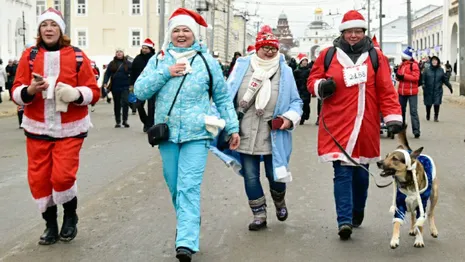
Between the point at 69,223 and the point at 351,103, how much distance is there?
269cm

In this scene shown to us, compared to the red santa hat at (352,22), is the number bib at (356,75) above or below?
below

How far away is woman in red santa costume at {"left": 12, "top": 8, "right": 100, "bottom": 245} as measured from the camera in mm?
6480

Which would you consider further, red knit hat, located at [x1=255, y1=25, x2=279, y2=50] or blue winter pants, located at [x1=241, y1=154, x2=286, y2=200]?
blue winter pants, located at [x1=241, y1=154, x2=286, y2=200]

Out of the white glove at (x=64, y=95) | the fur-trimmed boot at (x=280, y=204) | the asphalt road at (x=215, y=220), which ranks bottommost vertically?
the asphalt road at (x=215, y=220)

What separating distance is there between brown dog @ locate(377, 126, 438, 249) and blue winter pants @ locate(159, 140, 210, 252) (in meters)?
1.51

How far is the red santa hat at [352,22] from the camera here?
22.4 feet

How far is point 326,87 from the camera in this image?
6.72 metres

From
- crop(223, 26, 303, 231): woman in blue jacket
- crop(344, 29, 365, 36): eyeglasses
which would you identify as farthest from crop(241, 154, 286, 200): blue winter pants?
crop(344, 29, 365, 36): eyeglasses

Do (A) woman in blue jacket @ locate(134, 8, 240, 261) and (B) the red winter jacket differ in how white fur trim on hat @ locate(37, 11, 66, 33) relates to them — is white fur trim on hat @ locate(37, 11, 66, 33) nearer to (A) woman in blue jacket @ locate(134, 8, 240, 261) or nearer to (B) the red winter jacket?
(A) woman in blue jacket @ locate(134, 8, 240, 261)

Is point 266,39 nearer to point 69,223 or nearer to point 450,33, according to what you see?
point 69,223

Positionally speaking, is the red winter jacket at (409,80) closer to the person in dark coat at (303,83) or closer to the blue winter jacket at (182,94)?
the person in dark coat at (303,83)

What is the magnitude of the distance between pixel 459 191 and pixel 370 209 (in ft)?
5.99

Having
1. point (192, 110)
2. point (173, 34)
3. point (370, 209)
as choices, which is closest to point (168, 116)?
point (192, 110)

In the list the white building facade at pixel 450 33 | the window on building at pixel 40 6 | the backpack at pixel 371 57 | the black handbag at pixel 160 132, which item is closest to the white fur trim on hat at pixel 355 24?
the backpack at pixel 371 57
